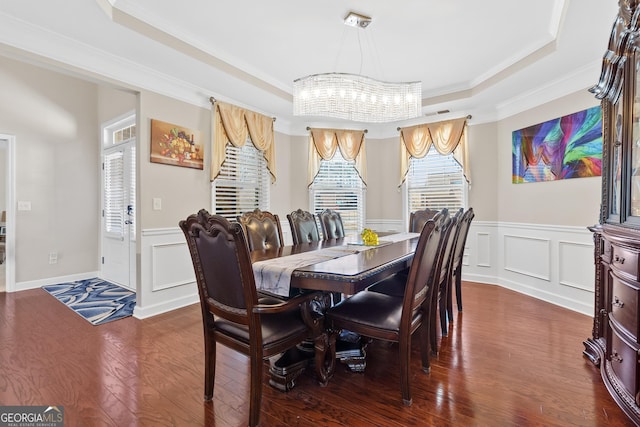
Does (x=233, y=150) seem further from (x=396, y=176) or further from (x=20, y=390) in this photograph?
(x=20, y=390)

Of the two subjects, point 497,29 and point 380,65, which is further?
point 380,65

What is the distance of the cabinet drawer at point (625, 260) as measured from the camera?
61.5 inches

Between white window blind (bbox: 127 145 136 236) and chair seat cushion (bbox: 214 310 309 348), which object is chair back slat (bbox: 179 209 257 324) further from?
white window blind (bbox: 127 145 136 236)

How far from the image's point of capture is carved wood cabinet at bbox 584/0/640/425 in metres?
1.59

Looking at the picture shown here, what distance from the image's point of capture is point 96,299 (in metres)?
3.80

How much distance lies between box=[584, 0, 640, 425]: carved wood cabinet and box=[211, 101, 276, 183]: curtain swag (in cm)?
361

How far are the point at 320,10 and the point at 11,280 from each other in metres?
5.16

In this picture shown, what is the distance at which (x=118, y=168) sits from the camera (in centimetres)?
450

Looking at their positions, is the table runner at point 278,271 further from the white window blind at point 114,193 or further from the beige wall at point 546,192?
the white window blind at point 114,193

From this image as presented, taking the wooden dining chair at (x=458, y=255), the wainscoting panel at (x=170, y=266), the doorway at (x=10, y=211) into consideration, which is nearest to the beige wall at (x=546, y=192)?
the wooden dining chair at (x=458, y=255)

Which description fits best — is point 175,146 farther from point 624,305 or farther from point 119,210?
point 624,305

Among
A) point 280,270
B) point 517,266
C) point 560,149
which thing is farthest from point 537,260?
point 280,270

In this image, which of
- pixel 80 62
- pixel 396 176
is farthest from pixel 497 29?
pixel 80 62

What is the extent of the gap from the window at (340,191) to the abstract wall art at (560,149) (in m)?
2.34
